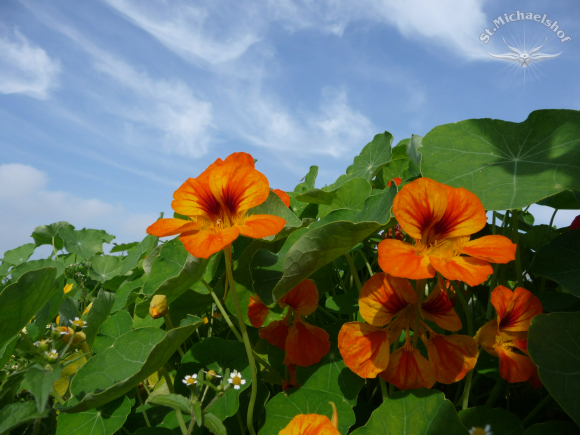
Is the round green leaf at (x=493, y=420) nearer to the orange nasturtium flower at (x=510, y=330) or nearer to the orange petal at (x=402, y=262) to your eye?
the orange nasturtium flower at (x=510, y=330)

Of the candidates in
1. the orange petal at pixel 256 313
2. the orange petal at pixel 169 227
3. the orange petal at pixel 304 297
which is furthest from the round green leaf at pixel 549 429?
the orange petal at pixel 169 227

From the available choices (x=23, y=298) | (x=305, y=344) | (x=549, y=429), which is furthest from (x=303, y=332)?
(x=23, y=298)

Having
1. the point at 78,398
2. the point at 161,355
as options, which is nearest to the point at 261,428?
the point at 161,355

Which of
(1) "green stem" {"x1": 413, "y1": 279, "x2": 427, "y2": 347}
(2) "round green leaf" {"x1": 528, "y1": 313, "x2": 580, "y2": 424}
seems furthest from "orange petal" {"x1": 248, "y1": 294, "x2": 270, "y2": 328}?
(2) "round green leaf" {"x1": 528, "y1": 313, "x2": 580, "y2": 424}

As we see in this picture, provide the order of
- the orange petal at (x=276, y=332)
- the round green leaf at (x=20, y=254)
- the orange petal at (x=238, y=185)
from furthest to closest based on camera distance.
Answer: the round green leaf at (x=20, y=254)
the orange petal at (x=276, y=332)
the orange petal at (x=238, y=185)

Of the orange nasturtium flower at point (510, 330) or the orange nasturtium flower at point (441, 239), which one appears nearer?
the orange nasturtium flower at point (441, 239)

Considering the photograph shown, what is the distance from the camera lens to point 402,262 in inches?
30.2

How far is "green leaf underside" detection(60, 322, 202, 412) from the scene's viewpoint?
91 cm

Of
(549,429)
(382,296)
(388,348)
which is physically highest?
(382,296)

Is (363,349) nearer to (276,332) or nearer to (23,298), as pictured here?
(276,332)

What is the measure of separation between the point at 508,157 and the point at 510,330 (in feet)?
1.59

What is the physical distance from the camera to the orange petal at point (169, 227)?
2.82 ft

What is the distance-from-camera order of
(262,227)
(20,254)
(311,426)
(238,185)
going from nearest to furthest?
(311,426) → (262,227) → (238,185) → (20,254)

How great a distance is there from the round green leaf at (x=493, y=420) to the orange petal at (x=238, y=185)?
2.17 ft
